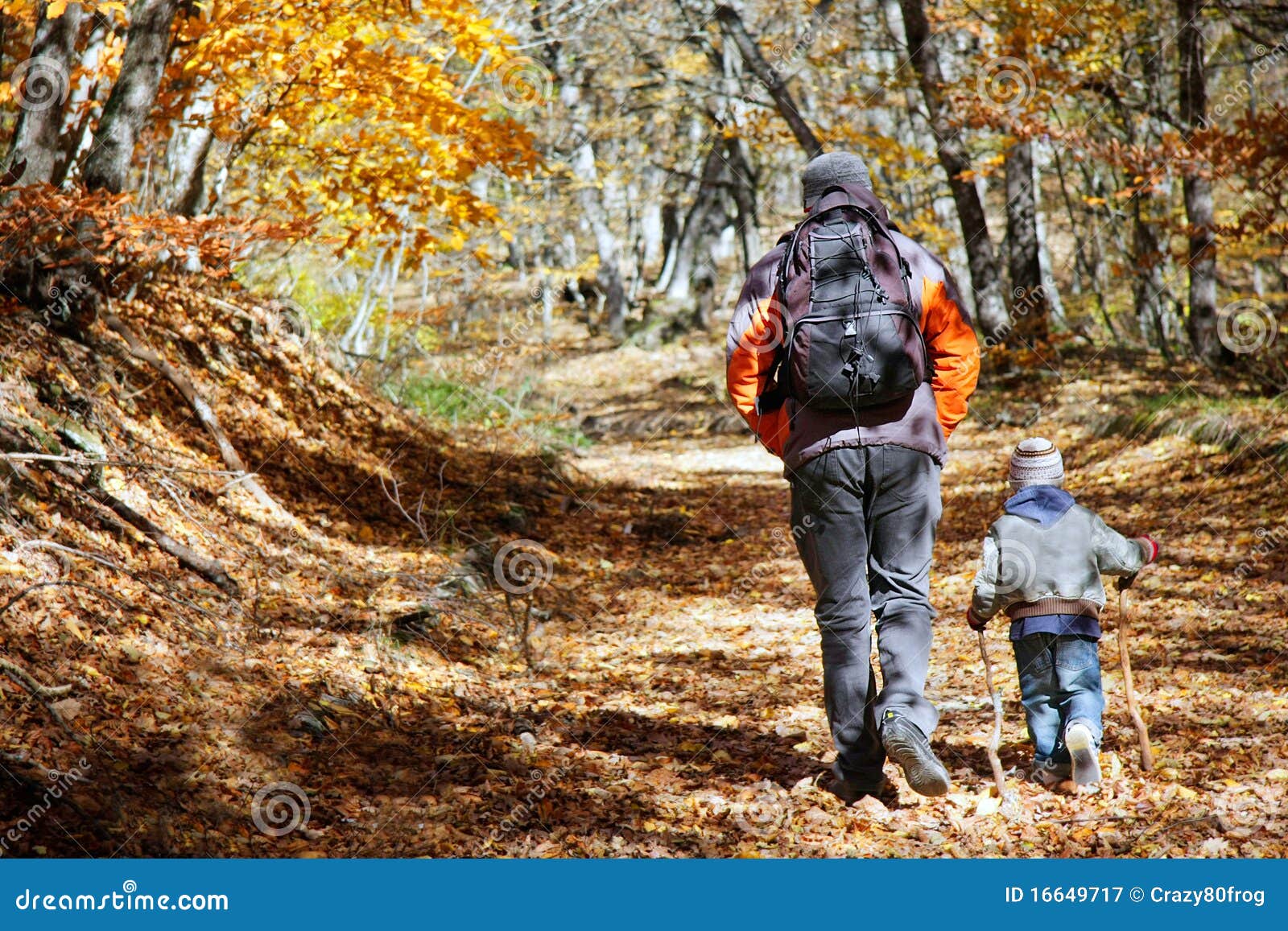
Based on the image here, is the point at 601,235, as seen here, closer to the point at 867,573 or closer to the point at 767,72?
the point at 767,72

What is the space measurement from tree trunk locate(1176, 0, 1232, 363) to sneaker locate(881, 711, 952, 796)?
6.87 m

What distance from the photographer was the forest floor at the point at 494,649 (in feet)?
11.2

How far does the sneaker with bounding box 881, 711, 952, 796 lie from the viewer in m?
A: 3.21

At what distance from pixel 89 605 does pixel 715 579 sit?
417cm

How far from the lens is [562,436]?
11.4 m

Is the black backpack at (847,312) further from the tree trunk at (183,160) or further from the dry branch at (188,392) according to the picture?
the tree trunk at (183,160)

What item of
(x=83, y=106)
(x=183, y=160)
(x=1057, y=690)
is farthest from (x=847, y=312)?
(x=183, y=160)

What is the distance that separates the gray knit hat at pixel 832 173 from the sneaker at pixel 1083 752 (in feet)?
6.62

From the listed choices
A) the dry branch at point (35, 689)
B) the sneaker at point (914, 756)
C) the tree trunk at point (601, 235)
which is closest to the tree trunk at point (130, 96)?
the dry branch at point (35, 689)

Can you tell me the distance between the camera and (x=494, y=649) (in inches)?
213

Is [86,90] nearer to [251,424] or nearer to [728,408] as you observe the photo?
[251,424]

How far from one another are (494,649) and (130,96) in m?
3.60

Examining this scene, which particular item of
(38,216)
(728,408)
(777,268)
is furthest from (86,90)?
(728,408)

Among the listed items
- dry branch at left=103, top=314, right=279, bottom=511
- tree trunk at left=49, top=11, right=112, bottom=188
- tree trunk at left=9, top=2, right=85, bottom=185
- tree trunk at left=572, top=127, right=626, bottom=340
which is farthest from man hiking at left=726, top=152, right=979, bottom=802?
tree trunk at left=572, top=127, right=626, bottom=340
